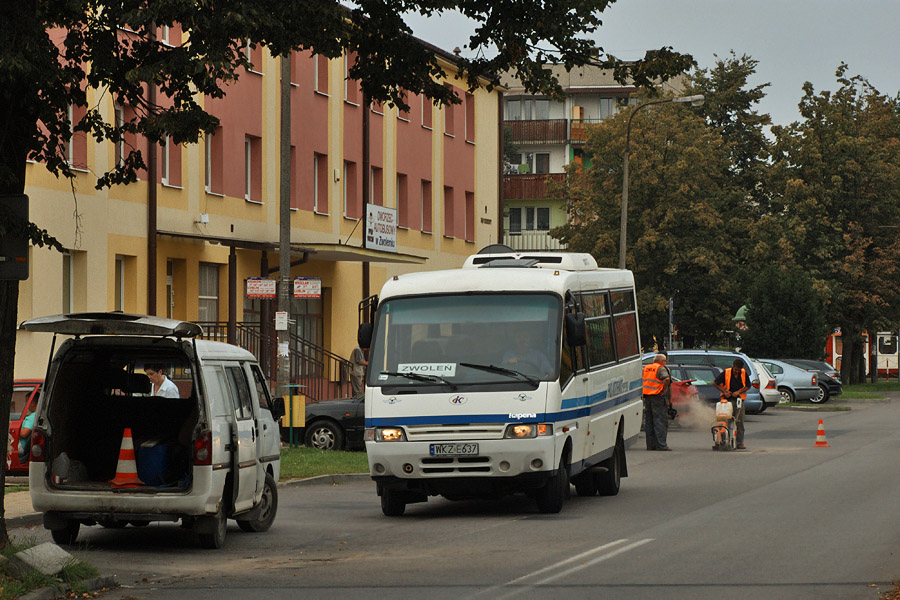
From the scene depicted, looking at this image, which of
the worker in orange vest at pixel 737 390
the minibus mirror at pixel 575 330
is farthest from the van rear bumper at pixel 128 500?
the worker in orange vest at pixel 737 390

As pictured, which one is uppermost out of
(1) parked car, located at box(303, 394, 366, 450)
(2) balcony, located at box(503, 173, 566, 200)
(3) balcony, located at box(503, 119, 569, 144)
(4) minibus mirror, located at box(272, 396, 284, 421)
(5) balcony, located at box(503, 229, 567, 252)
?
(3) balcony, located at box(503, 119, 569, 144)

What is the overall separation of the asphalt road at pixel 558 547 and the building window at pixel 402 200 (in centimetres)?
2417

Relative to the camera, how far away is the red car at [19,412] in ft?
68.9

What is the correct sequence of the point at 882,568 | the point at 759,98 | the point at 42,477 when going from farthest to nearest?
1. the point at 759,98
2. the point at 42,477
3. the point at 882,568

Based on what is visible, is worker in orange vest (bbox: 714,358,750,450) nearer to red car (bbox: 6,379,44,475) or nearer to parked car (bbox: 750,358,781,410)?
red car (bbox: 6,379,44,475)

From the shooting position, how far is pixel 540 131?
297 feet

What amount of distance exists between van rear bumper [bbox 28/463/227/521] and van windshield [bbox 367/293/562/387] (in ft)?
12.3

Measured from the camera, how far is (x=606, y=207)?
209ft

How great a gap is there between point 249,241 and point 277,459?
17775 millimetres

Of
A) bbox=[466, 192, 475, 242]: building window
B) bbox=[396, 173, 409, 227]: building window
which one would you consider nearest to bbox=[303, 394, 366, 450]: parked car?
bbox=[396, 173, 409, 227]: building window

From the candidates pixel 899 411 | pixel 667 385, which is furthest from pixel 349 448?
pixel 899 411

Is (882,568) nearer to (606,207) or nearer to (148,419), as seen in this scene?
(148,419)

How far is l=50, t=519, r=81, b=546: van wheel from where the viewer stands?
13648 millimetres

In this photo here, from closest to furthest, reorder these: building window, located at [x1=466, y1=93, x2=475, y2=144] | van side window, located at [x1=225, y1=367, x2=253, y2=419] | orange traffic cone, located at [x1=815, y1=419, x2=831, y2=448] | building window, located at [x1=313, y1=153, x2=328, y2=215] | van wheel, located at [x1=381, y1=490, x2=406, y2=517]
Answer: van side window, located at [x1=225, y1=367, x2=253, y2=419]
van wheel, located at [x1=381, y1=490, x2=406, y2=517]
orange traffic cone, located at [x1=815, y1=419, x2=831, y2=448]
building window, located at [x1=313, y1=153, x2=328, y2=215]
building window, located at [x1=466, y1=93, x2=475, y2=144]
